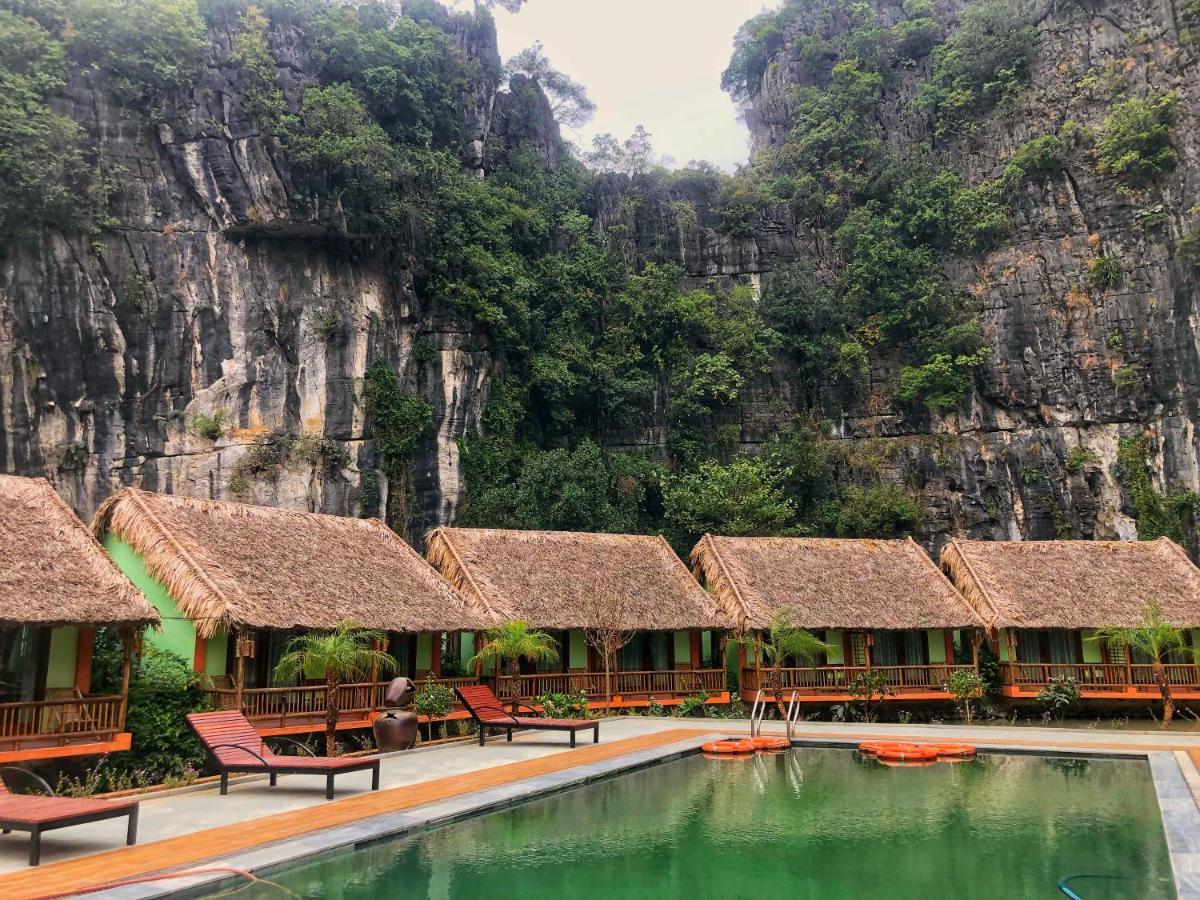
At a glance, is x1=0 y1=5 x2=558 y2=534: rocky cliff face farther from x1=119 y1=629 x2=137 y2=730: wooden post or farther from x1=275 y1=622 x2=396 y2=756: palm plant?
x1=119 y1=629 x2=137 y2=730: wooden post

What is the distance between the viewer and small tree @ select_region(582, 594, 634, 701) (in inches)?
802

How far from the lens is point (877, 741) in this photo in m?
15.8

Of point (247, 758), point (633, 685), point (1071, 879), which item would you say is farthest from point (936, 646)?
point (247, 758)

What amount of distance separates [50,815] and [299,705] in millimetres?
8158

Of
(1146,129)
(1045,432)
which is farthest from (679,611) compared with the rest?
(1146,129)

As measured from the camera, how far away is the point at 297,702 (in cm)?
1545

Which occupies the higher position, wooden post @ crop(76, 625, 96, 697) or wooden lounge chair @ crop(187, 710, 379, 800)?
wooden post @ crop(76, 625, 96, 697)

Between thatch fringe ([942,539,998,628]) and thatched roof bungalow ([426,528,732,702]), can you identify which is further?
thatch fringe ([942,539,998,628])

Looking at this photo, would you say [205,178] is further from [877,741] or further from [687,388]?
[877,741]

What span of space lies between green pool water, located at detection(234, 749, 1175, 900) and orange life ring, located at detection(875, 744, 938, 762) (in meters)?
1.46

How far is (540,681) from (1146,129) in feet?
97.2

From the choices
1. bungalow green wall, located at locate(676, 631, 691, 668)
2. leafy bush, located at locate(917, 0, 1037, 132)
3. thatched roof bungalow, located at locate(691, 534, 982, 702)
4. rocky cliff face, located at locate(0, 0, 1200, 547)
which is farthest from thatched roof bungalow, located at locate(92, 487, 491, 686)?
leafy bush, located at locate(917, 0, 1037, 132)

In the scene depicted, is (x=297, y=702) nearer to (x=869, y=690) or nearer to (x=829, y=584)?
(x=869, y=690)

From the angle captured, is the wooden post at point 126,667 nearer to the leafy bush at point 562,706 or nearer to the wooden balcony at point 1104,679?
the leafy bush at point 562,706
